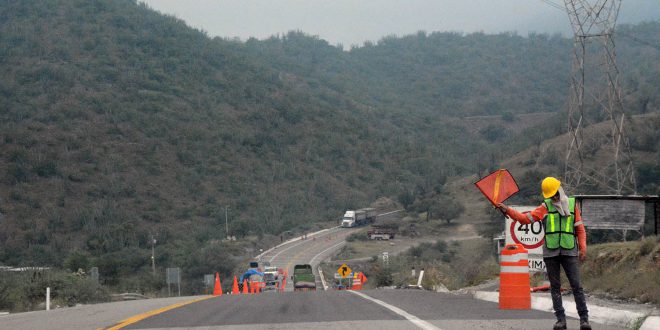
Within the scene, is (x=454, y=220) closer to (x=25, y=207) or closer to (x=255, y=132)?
(x=25, y=207)

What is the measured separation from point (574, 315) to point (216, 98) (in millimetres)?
125394

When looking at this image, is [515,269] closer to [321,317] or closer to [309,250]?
[321,317]

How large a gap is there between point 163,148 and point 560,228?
9576cm

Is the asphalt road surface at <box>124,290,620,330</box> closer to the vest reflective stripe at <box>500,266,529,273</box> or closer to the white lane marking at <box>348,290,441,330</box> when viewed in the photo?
the white lane marking at <box>348,290,441,330</box>

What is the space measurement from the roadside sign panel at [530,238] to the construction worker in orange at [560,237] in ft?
22.6

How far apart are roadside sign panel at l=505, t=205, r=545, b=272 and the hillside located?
37.1 metres

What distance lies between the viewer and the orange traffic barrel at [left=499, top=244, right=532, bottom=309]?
44.3 ft

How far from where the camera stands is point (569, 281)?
10.1m

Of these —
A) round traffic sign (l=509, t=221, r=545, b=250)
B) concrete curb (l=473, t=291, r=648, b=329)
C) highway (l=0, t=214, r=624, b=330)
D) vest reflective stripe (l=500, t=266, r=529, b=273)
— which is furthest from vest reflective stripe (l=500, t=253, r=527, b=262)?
round traffic sign (l=509, t=221, r=545, b=250)

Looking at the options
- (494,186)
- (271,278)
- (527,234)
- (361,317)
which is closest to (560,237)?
(494,186)

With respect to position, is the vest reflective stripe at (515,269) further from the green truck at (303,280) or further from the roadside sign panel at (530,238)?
the green truck at (303,280)

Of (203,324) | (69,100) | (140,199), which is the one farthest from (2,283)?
(69,100)

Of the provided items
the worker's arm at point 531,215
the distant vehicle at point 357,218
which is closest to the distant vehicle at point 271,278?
the distant vehicle at point 357,218

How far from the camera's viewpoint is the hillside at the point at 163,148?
75.2 metres
